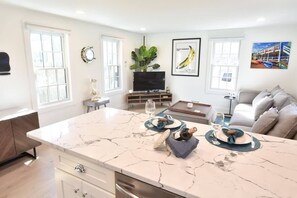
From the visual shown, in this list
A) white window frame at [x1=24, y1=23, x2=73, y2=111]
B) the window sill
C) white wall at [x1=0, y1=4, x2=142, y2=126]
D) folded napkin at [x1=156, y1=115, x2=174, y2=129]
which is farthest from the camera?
the window sill

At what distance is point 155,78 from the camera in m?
5.70

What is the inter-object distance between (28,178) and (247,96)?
4.68 metres

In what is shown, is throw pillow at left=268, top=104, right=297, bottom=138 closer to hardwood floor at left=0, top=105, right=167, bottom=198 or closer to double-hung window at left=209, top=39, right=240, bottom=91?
hardwood floor at left=0, top=105, right=167, bottom=198

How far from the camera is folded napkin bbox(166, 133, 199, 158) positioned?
1.12 metres

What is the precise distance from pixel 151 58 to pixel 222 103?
8.29ft

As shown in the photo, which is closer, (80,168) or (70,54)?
(80,168)

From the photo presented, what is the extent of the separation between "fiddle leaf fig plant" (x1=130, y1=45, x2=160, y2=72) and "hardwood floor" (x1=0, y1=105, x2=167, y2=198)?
12.0 ft

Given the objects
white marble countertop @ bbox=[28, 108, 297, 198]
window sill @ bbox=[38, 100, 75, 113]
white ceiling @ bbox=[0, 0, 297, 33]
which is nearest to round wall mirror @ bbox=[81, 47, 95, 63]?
white ceiling @ bbox=[0, 0, 297, 33]

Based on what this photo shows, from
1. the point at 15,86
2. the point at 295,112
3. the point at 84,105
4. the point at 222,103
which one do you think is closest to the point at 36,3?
Answer: the point at 15,86

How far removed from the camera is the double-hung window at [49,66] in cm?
344

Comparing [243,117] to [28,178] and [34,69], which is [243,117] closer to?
[28,178]

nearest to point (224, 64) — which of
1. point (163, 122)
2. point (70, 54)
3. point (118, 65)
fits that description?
point (118, 65)

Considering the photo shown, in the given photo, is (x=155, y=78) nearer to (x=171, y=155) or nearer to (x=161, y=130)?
(x=161, y=130)

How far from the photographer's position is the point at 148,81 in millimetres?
5664
